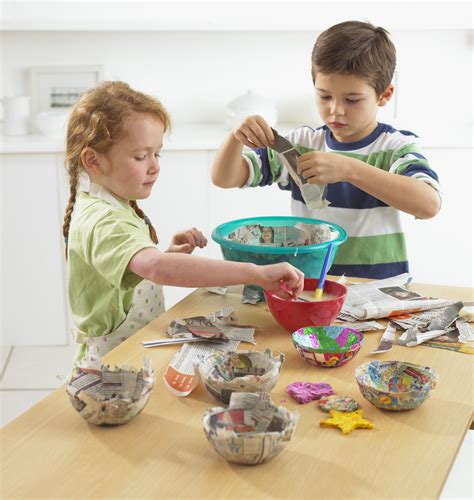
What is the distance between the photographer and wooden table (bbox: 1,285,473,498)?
0.90 m

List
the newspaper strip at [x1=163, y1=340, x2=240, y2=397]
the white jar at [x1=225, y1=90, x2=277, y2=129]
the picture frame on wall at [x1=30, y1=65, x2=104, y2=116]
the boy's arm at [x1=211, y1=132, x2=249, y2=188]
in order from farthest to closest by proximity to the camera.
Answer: the picture frame on wall at [x1=30, y1=65, x2=104, y2=116]
the white jar at [x1=225, y1=90, x2=277, y2=129]
the boy's arm at [x1=211, y1=132, x2=249, y2=188]
the newspaper strip at [x1=163, y1=340, x2=240, y2=397]

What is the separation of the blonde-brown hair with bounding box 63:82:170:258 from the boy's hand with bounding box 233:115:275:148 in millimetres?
166

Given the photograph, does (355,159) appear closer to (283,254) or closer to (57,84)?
(283,254)

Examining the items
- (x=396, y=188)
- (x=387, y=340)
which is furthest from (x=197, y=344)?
(x=396, y=188)

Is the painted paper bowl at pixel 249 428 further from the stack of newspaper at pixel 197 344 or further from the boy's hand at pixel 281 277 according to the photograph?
the boy's hand at pixel 281 277

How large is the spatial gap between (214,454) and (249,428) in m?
0.06

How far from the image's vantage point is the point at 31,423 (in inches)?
41.8

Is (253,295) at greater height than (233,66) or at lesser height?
lesser

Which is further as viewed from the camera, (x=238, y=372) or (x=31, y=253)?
(x=31, y=253)

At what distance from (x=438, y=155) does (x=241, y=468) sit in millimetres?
2251

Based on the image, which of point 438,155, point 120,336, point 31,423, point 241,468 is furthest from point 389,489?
point 438,155

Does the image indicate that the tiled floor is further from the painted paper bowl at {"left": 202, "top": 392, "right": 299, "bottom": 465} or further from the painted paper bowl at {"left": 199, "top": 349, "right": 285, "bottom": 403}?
the painted paper bowl at {"left": 202, "top": 392, "right": 299, "bottom": 465}

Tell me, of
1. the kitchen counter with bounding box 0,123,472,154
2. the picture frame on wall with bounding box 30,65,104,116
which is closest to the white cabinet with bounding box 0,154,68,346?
the kitchen counter with bounding box 0,123,472,154

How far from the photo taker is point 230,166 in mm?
1853
